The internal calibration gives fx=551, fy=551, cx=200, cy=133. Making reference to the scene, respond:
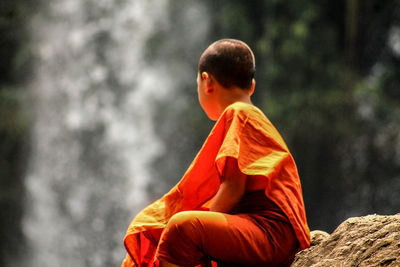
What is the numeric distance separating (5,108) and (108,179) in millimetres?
1859

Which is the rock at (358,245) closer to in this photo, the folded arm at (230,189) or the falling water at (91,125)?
the folded arm at (230,189)

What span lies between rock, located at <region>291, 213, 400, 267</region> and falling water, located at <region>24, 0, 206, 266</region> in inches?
195

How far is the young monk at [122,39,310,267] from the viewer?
59.2 inches

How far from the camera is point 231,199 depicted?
1556 millimetres

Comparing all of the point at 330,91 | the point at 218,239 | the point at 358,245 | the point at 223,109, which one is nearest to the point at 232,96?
the point at 223,109

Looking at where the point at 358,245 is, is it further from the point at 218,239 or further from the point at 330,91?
the point at 330,91

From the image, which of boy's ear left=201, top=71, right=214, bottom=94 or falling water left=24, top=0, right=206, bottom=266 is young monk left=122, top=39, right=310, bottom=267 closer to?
boy's ear left=201, top=71, right=214, bottom=94

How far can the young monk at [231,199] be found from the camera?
59.2 inches

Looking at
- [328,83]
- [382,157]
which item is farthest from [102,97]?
[382,157]

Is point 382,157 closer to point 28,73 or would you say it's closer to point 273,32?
point 273,32

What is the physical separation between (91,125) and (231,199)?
5956 mm

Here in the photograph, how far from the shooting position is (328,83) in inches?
299

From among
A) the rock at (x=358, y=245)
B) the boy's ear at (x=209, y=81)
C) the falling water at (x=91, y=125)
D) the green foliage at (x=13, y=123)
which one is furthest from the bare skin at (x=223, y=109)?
the green foliage at (x=13, y=123)

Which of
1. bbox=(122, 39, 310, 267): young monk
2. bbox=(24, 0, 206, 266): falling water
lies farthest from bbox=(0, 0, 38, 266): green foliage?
Result: bbox=(122, 39, 310, 267): young monk
